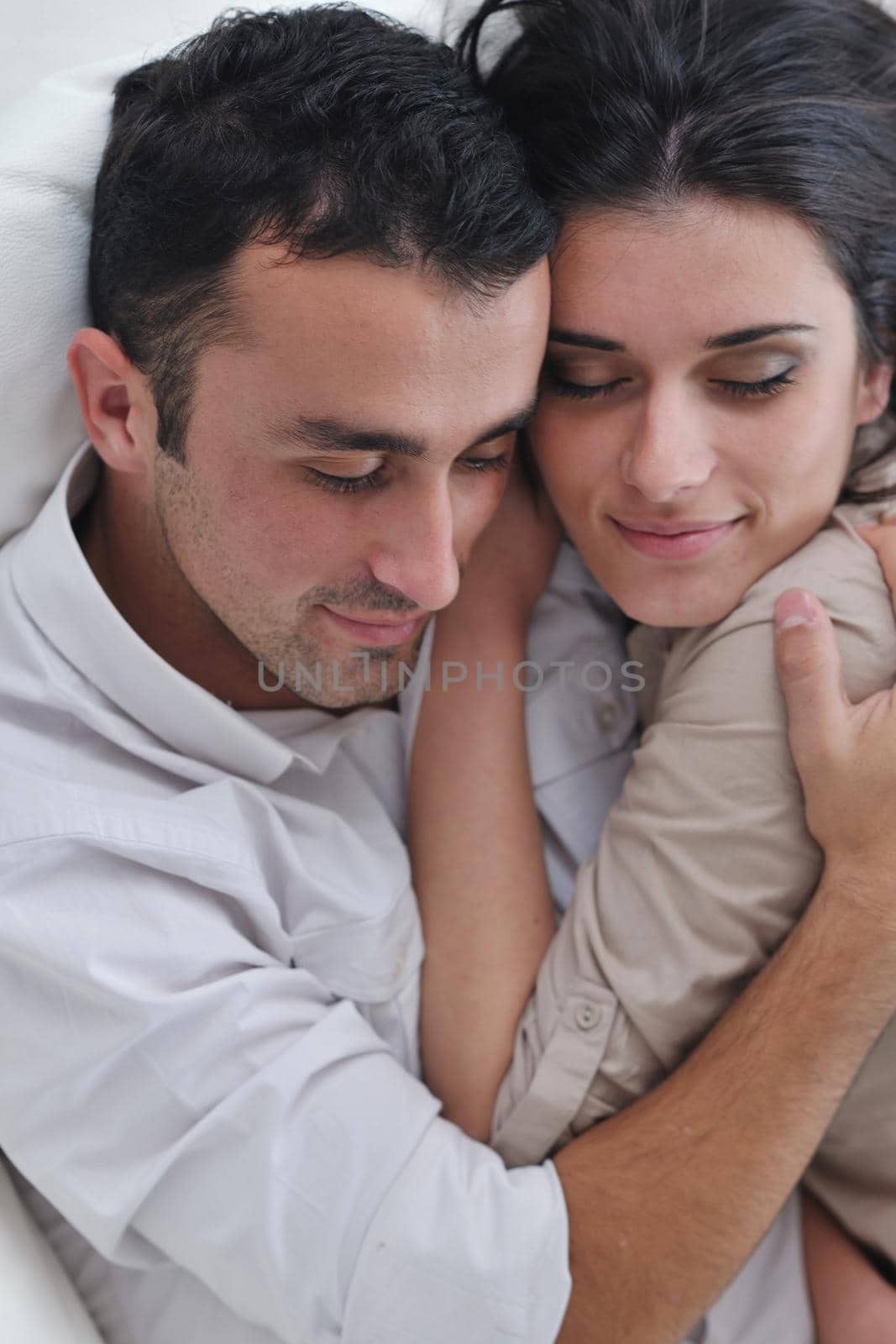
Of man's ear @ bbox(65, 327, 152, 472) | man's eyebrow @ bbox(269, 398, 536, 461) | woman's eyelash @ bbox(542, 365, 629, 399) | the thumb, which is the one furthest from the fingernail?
man's ear @ bbox(65, 327, 152, 472)

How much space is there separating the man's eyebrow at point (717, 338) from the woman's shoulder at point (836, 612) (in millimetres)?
224

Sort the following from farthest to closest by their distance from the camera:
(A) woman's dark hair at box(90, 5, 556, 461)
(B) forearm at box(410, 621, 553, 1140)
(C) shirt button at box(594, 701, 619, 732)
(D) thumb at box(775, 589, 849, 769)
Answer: (C) shirt button at box(594, 701, 619, 732), (B) forearm at box(410, 621, 553, 1140), (D) thumb at box(775, 589, 849, 769), (A) woman's dark hair at box(90, 5, 556, 461)

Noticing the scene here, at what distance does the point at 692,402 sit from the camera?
1.12 metres

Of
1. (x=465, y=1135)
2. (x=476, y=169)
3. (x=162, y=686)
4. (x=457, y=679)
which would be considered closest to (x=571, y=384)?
(x=476, y=169)

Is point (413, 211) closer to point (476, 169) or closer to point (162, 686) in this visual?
point (476, 169)

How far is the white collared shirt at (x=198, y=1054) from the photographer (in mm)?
1007

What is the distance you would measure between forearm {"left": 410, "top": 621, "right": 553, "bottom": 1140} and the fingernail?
0.32 meters

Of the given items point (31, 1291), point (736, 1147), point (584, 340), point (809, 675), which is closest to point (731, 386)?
point (584, 340)

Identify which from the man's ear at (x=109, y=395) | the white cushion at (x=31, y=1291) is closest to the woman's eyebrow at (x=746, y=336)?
the man's ear at (x=109, y=395)

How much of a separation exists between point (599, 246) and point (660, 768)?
501 mm

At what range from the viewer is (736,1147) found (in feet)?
3.54

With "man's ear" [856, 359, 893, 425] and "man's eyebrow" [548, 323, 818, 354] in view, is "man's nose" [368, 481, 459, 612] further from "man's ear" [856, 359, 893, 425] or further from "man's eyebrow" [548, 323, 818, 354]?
"man's ear" [856, 359, 893, 425]

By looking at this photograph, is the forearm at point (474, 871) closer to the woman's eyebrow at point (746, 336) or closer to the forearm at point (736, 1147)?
the forearm at point (736, 1147)

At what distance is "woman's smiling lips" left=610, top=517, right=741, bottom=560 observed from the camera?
1.17m
